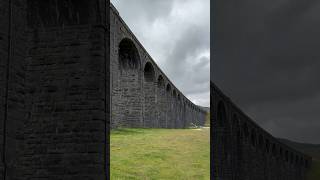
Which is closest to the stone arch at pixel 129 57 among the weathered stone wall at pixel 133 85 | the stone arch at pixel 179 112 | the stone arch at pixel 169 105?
the weathered stone wall at pixel 133 85

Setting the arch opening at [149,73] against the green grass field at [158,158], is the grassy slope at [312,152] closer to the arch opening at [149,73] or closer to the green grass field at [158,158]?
the green grass field at [158,158]

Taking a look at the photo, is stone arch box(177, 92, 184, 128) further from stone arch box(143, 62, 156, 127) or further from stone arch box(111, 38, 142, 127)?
stone arch box(111, 38, 142, 127)

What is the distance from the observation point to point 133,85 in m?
30.2

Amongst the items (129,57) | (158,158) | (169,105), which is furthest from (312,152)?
(169,105)

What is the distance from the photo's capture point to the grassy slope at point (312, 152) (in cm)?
126

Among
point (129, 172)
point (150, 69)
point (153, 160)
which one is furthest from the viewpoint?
point (150, 69)

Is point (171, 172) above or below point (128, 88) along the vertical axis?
below

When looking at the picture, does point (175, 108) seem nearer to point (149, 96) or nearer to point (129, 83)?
point (149, 96)
